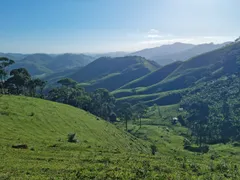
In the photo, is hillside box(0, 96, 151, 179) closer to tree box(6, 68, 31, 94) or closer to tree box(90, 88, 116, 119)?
tree box(6, 68, 31, 94)

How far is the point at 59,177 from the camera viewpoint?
964 inches

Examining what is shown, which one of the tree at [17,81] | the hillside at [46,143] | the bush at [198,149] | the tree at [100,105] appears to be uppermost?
the tree at [17,81]

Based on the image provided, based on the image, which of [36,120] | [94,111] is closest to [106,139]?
[36,120]

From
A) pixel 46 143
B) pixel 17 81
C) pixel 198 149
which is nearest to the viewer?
pixel 46 143

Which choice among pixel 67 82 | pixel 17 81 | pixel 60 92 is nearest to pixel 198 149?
pixel 60 92

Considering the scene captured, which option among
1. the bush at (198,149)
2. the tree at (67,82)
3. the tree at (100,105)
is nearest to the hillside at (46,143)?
the bush at (198,149)

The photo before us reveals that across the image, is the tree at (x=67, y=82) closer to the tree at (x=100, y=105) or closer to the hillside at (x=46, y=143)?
the tree at (x=100, y=105)

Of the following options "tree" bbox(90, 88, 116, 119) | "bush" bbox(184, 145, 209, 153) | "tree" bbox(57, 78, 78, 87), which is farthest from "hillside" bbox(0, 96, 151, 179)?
"tree" bbox(57, 78, 78, 87)

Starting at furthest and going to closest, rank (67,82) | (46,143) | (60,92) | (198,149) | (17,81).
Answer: (67,82), (60,92), (198,149), (17,81), (46,143)

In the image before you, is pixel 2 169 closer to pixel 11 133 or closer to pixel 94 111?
pixel 11 133

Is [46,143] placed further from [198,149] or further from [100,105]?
[100,105]

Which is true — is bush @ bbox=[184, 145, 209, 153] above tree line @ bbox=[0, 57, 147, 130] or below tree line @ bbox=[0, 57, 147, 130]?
below

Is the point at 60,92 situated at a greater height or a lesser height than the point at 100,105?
greater

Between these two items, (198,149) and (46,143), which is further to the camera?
(198,149)
